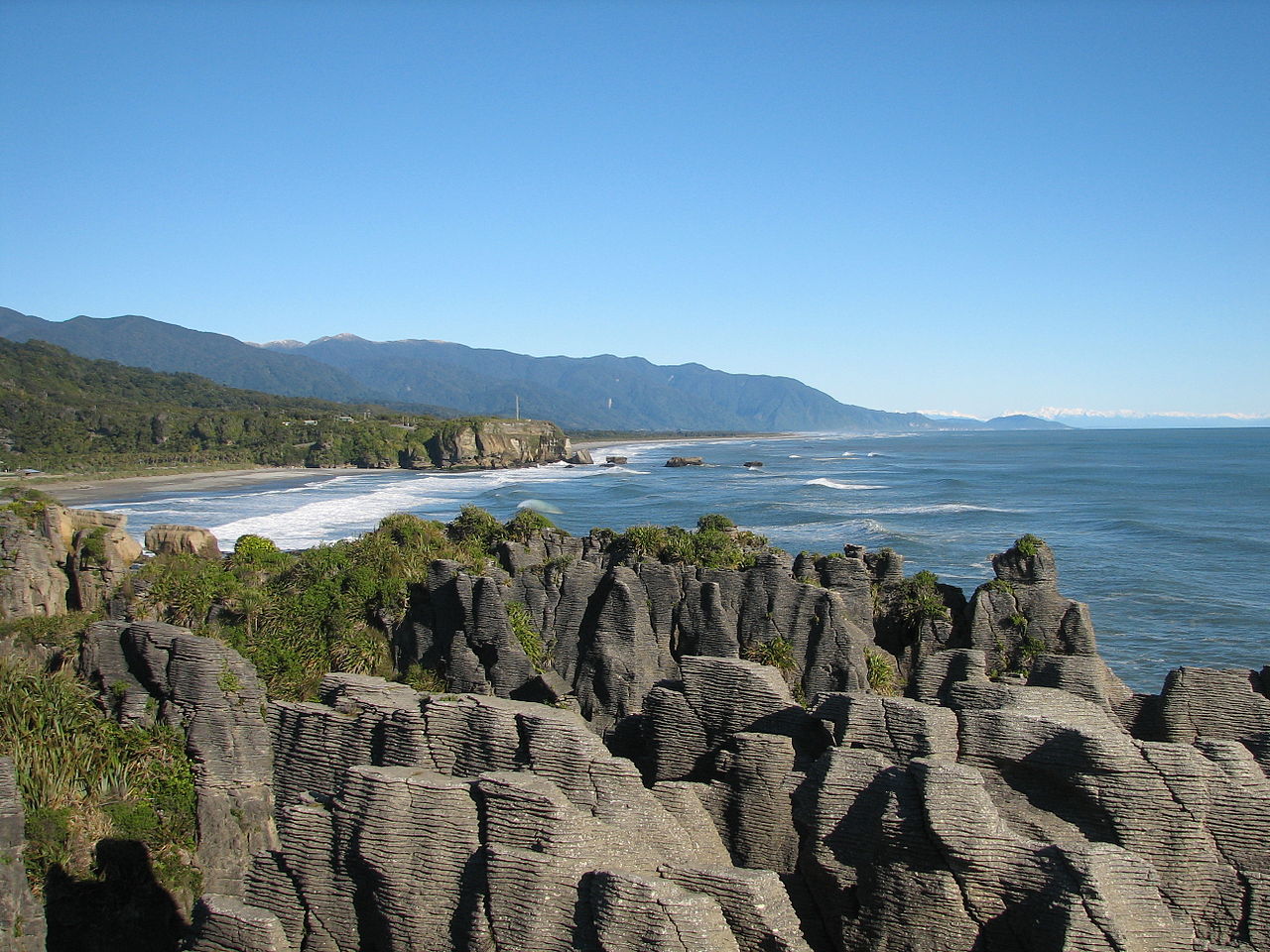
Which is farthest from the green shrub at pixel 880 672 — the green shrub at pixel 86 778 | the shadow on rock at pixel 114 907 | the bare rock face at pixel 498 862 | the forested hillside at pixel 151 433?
the forested hillside at pixel 151 433

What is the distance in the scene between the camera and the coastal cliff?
31.0 ft

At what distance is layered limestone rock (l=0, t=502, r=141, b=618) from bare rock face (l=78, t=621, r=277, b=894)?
6.00 meters

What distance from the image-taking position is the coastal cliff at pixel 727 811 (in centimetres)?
945

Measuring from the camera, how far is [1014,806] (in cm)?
1102

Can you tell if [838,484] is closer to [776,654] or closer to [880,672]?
[880,672]

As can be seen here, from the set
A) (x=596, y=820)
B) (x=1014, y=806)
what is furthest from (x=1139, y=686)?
(x=596, y=820)

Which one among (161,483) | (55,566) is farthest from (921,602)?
(161,483)

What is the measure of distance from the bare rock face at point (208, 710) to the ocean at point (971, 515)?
89.9 ft

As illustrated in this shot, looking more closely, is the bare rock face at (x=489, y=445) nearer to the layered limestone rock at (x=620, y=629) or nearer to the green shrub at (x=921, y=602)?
the green shrub at (x=921, y=602)

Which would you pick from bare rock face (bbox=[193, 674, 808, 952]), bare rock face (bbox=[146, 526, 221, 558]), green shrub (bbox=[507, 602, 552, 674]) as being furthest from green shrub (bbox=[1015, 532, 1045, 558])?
bare rock face (bbox=[146, 526, 221, 558])

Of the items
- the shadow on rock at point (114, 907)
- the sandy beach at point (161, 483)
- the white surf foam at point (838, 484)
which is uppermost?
the white surf foam at point (838, 484)

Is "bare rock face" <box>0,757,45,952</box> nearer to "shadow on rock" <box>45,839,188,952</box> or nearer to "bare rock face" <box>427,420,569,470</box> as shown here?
"shadow on rock" <box>45,839,188,952</box>

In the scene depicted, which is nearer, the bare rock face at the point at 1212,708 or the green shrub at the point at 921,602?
the bare rock face at the point at 1212,708

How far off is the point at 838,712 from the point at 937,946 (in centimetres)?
329
